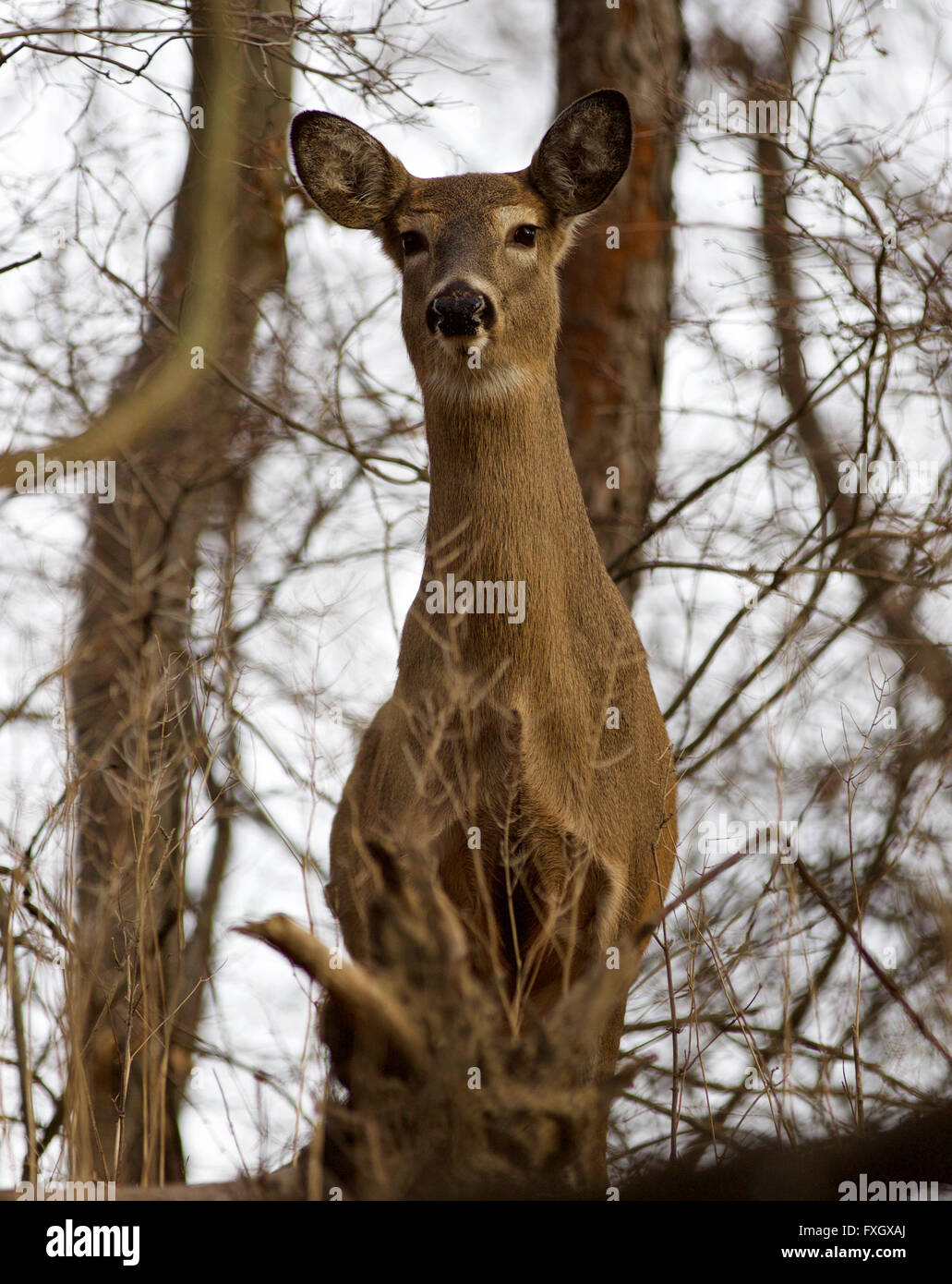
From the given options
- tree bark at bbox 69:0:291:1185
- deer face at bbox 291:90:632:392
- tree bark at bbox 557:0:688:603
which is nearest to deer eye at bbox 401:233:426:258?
deer face at bbox 291:90:632:392

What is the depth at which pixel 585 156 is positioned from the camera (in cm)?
784

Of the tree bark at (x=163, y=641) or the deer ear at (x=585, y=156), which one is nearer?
the tree bark at (x=163, y=641)

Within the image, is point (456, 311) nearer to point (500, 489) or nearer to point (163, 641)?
point (500, 489)

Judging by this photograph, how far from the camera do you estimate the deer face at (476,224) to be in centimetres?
698

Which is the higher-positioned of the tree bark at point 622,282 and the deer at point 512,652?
the tree bark at point 622,282

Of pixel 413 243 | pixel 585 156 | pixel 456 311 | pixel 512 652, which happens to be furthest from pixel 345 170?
pixel 512 652

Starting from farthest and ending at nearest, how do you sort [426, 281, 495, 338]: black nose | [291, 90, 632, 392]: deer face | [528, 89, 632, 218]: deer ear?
[528, 89, 632, 218]: deer ear, [291, 90, 632, 392]: deer face, [426, 281, 495, 338]: black nose

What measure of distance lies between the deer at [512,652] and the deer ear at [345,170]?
15 millimetres

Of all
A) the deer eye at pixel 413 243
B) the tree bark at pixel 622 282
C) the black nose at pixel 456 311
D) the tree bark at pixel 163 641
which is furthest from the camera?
the tree bark at pixel 622 282

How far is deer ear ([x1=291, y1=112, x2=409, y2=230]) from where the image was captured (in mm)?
7816

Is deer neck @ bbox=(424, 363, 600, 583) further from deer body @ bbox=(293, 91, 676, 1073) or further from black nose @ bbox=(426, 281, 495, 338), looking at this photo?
black nose @ bbox=(426, 281, 495, 338)

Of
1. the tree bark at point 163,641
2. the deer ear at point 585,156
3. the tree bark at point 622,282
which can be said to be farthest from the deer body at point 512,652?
the tree bark at point 622,282

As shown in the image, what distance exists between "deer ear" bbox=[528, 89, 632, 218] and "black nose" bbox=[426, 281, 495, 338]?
4.22ft

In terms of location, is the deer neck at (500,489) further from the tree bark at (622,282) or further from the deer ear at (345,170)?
the tree bark at (622,282)
